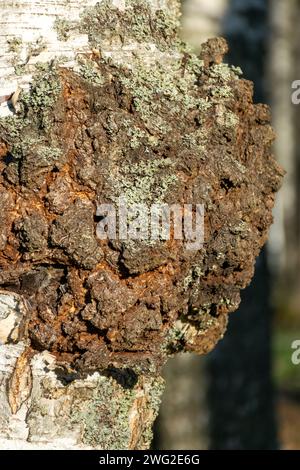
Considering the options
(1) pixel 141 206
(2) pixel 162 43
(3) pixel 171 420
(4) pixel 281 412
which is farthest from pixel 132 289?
(4) pixel 281 412

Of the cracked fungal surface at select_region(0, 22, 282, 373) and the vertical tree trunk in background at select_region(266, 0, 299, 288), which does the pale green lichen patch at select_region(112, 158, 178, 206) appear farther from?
the vertical tree trunk in background at select_region(266, 0, 299, 288)

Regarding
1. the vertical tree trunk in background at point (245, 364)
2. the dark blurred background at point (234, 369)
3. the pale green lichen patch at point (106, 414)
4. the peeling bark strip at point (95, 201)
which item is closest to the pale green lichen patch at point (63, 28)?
the peeling bark strip at point (95, 201)

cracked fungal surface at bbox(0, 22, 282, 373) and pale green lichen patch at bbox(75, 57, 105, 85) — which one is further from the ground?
pale green lichen patch at bbox(75, 57, 105, 85)

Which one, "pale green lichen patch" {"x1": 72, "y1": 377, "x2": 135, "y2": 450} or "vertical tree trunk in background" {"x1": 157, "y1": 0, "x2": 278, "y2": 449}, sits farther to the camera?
"vertical tree trunk in background" {"x1": 157, "y1": 0, "x2": 278, "y2": 449}

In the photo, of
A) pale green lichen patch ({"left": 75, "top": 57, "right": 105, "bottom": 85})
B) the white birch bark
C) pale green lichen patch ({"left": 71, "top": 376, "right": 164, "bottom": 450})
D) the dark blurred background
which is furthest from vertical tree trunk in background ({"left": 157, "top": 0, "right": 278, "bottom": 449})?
pale green lichen patch ({"left": 75, "top": 57, "right": 105, "bottom": 85})

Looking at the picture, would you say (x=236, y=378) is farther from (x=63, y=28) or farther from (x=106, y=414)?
(x=63, y=28)

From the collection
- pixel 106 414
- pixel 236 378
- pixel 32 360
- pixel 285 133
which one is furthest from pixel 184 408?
pixel 285 133

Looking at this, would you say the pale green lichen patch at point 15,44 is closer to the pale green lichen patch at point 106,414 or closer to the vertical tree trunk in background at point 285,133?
the pale green lichen patch at point 106,414
